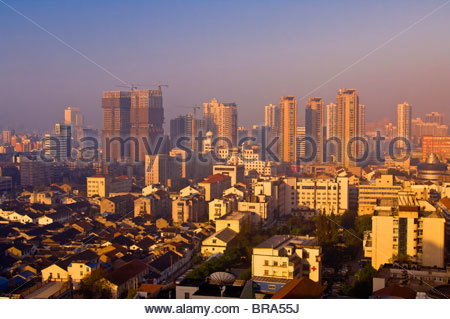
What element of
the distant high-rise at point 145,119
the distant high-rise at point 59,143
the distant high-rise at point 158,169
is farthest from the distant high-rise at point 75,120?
the distant high-rise at point 158,169

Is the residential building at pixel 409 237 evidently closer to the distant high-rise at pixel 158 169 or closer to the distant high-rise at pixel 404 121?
the distant high-rise at pixel 404 121

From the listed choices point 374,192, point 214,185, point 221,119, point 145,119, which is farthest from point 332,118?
point 374,192

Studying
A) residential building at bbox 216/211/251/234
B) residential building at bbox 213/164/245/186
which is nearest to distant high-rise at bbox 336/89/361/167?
residential building at bbox 213/164/245/186

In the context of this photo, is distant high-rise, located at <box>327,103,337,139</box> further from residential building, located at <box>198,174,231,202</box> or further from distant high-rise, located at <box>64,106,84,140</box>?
distant high-rise, located at <box>64,106,84,140</box>

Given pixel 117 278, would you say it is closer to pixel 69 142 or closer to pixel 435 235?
pixel 435 235

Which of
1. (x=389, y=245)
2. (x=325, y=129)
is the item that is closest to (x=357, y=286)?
(x=389, y=245)

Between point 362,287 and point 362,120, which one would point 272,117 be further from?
point 362,287
